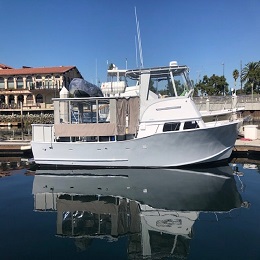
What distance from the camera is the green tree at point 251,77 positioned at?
170ft

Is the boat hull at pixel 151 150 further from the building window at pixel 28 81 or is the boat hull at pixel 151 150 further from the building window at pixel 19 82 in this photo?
the building window at pixel 19 82

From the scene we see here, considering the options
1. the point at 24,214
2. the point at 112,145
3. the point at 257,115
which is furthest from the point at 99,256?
the point at 257,115

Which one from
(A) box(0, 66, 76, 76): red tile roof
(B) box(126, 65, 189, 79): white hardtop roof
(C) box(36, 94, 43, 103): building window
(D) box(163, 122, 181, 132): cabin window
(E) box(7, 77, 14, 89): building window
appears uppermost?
(A) box(0, 66, 76, 76): red tile roof

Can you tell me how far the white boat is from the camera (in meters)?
13.8

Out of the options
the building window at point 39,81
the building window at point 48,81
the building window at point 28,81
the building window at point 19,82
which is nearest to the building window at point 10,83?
the building window at point 19,82

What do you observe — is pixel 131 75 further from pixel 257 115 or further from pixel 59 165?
pixel 257 115

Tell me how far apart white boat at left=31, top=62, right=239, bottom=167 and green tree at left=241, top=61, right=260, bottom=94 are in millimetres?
39890

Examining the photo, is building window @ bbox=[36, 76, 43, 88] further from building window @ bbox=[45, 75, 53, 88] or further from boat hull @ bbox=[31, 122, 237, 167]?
boat hull @ bbox=[31, 122, 237, 167]

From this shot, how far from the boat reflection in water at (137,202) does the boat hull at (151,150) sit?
1.61 ft

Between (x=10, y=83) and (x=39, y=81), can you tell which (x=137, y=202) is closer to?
(x=39, y=81)

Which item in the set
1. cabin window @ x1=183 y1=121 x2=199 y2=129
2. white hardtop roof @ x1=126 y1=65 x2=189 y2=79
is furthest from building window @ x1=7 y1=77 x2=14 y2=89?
cabin window @ x1=183 y1=121 x2=199 y2=129

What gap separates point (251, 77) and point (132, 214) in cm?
5030

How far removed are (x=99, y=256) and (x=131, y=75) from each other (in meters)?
10.9

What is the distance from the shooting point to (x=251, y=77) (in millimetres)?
52500
